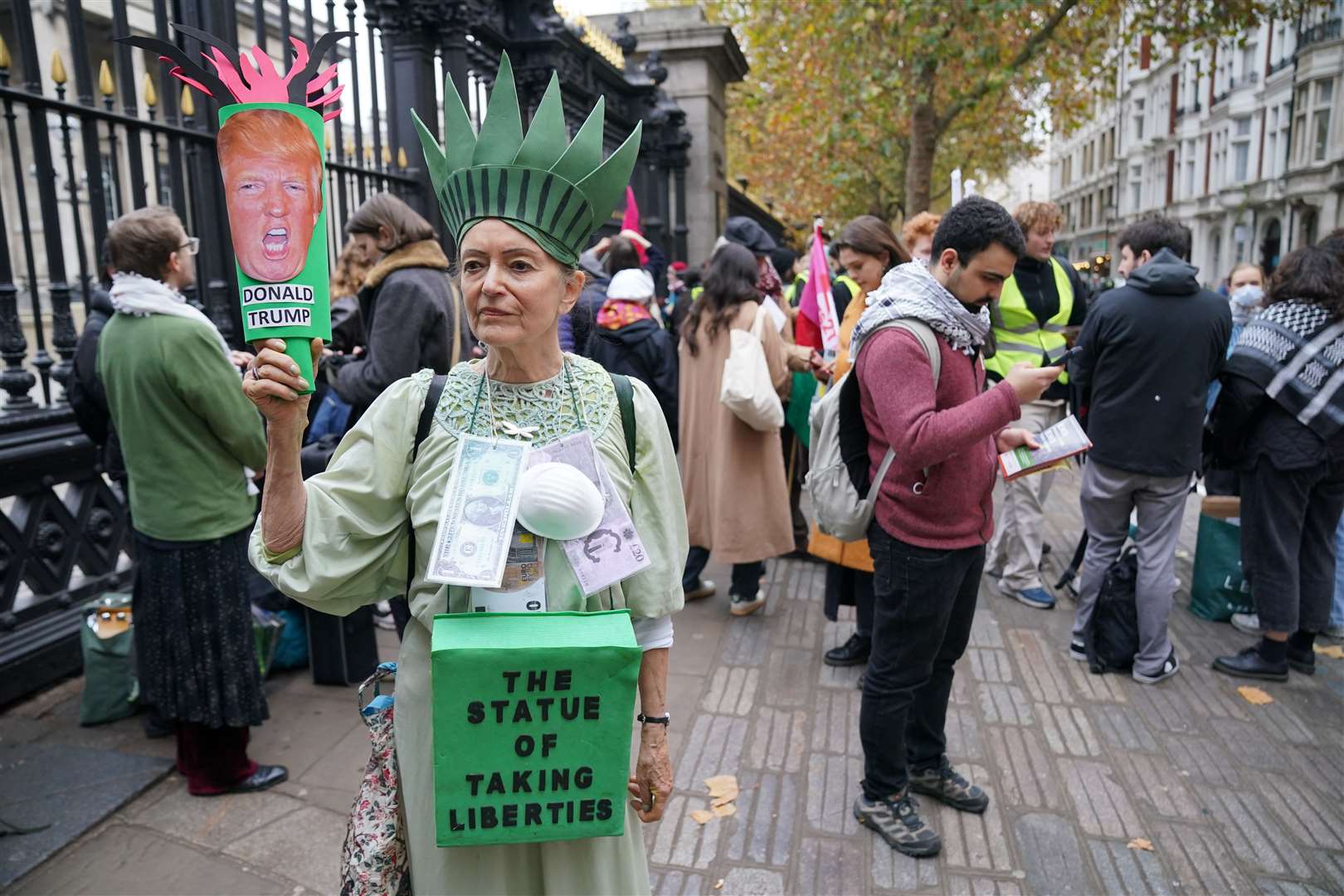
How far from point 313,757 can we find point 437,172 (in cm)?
282

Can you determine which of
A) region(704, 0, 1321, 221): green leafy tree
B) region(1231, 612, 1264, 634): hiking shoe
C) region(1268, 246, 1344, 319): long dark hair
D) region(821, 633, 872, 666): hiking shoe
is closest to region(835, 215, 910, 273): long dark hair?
region(1268, 246, 1344, 319): long dark hair

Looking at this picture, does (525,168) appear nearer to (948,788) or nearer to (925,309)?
(925,309)

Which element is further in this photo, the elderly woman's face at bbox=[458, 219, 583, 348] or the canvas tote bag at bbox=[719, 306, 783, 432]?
the canvas tote bag at bbox=[719, 306, 783, 432]

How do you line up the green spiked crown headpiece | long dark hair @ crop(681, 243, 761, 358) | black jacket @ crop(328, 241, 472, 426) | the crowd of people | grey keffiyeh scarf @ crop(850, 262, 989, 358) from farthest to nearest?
long dark hair @ crop(681, 243, 761, 358), black jacket @ crop(328, 241, 472, 426), grey keffiyeh scarf @ crop(850, 262, 989, 358), the crowd of people, the green spiked crown headpiece

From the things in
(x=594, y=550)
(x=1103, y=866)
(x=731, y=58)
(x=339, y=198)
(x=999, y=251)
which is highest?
(x=731, y=58)

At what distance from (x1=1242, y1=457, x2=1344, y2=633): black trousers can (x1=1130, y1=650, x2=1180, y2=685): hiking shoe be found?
49 cm

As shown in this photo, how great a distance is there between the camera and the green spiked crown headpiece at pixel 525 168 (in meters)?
1.72

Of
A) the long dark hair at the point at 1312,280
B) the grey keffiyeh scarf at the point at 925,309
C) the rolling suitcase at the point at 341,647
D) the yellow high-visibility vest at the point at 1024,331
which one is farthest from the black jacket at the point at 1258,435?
the rolling suitcase at the point at 341,647

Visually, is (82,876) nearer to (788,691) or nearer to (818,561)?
(788,691)

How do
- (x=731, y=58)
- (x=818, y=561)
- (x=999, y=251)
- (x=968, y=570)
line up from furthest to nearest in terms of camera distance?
(x=731, y=58) → (x=818, y=561) → (x=968, y=570) → (x=999, y=251)

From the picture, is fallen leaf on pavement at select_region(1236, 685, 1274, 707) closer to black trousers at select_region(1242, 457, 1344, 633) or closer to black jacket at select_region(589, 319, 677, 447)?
black trousers at select_region(1242, 457, 1344, 633)

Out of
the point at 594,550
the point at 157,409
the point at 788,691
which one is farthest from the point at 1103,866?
the point at 157,409

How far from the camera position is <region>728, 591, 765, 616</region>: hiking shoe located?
5.48 meters

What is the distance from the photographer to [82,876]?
118 inches
